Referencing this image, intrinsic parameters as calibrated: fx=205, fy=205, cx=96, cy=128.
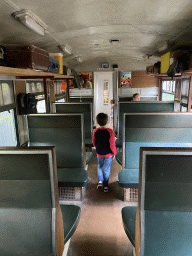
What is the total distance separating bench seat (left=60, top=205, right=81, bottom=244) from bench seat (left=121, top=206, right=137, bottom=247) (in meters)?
0.45

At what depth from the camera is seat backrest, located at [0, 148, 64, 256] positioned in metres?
1.32

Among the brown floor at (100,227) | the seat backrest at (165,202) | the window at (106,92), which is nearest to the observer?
the seat backrest at (165,202)

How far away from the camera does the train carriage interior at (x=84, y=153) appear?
1339 millimetres

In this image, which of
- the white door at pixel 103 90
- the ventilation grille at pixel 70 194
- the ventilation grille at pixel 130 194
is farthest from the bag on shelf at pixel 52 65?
the white door at pixel 103 90

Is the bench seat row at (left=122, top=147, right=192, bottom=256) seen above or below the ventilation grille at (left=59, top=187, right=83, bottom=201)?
above

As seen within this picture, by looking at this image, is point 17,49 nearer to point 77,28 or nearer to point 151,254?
point 77,28

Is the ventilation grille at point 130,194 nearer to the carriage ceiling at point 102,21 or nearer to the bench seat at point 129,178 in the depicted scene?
A: the bench seat at point 129,178

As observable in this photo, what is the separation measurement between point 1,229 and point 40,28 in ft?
7.70

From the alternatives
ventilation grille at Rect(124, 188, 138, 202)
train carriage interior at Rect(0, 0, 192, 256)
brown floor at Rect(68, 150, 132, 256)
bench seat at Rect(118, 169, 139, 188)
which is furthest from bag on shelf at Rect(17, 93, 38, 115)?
ventilation grille at Rect(124, 188, 138, 202)

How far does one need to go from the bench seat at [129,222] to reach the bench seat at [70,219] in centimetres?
45

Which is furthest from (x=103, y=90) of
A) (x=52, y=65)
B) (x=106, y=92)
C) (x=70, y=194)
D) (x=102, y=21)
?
(x=70, y=194)

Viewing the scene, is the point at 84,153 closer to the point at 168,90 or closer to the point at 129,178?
the point at 129,178

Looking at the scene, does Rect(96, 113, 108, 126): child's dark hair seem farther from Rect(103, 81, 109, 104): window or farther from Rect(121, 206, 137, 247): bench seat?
Rect(103, 81, 109, 104): window

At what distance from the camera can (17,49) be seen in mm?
2365
